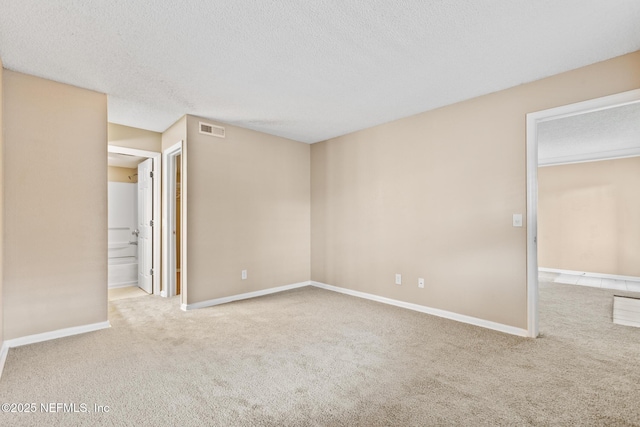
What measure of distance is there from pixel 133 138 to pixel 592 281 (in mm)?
8007

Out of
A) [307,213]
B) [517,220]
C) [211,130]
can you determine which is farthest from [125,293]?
[517,220]

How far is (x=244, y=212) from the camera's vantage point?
4.46 m

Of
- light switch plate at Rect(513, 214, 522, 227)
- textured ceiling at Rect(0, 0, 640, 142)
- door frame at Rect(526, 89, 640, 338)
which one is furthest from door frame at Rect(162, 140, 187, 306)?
door frame at Rect(526, 89, 640, 338)

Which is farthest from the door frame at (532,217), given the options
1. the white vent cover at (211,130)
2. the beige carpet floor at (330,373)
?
the white vent cover at (211,130)

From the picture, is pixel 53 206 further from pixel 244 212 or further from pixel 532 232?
pixel 532 232

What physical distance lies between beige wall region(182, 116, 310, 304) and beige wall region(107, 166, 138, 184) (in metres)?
2.57

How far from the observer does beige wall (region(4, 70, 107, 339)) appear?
275 centimetres

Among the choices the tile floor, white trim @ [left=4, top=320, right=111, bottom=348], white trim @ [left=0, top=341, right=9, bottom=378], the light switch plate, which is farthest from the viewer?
the tile floor

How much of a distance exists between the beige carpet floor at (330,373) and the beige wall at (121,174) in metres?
3.02

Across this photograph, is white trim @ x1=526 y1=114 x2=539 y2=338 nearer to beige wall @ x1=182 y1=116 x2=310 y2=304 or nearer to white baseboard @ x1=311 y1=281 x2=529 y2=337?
white baseboard @ x1=311 y1=281 x2=529 y2=337

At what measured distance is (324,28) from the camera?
7.03 feet

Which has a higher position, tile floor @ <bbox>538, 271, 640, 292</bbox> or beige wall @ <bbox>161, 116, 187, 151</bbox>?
A: beige wall @ <bbox>161, 116, 187, 151</bbox>

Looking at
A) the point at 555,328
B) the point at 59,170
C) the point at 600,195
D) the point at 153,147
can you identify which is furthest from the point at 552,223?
the point at 59,170

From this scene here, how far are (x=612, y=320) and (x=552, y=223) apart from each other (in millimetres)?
3862
